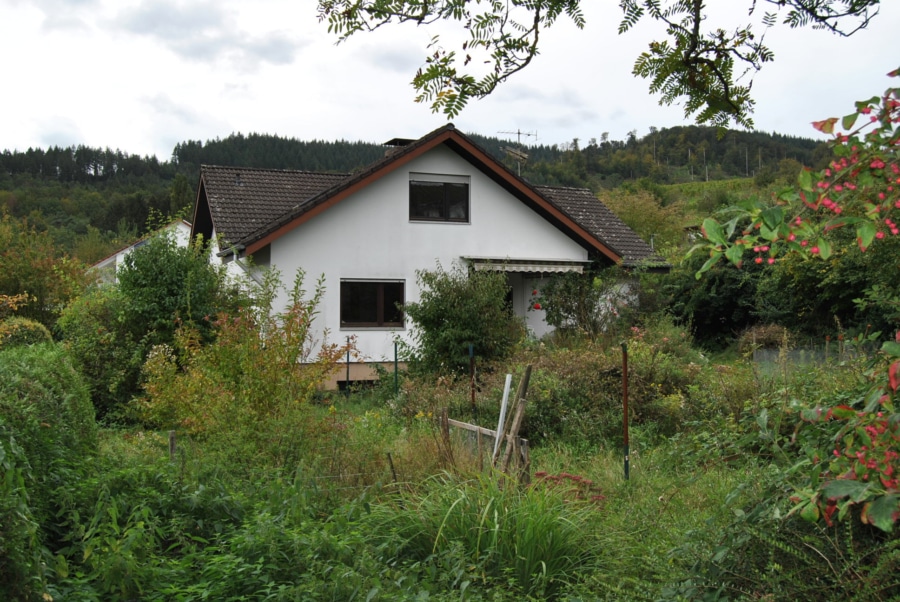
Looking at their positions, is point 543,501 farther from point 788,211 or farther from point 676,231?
point 676,231

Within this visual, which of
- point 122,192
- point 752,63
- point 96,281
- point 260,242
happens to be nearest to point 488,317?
point 260,242

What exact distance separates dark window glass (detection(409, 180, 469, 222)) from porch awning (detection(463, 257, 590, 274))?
1.21m

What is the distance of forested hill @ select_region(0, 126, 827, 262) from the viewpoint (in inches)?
2414

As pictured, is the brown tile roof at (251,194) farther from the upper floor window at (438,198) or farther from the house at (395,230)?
Answer: the upper floor window at (438,198)

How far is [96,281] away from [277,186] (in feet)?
27.8

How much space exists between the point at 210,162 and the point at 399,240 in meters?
64.4

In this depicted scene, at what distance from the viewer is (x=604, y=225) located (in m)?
23.5

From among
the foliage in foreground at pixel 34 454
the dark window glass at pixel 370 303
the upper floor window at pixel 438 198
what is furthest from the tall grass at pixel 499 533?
the upper floor window at pixel 438 198

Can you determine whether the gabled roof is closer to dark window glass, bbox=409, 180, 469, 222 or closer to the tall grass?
dark window glass, bbox=409, 180, 469, 222

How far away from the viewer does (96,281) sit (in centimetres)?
2572

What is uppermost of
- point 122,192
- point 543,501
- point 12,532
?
point 122,192

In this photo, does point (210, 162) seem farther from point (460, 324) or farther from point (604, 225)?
point (460, 324)

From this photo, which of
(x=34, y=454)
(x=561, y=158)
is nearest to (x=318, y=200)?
(x=34, y=454)

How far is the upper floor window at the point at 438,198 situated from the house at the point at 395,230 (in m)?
0.02
